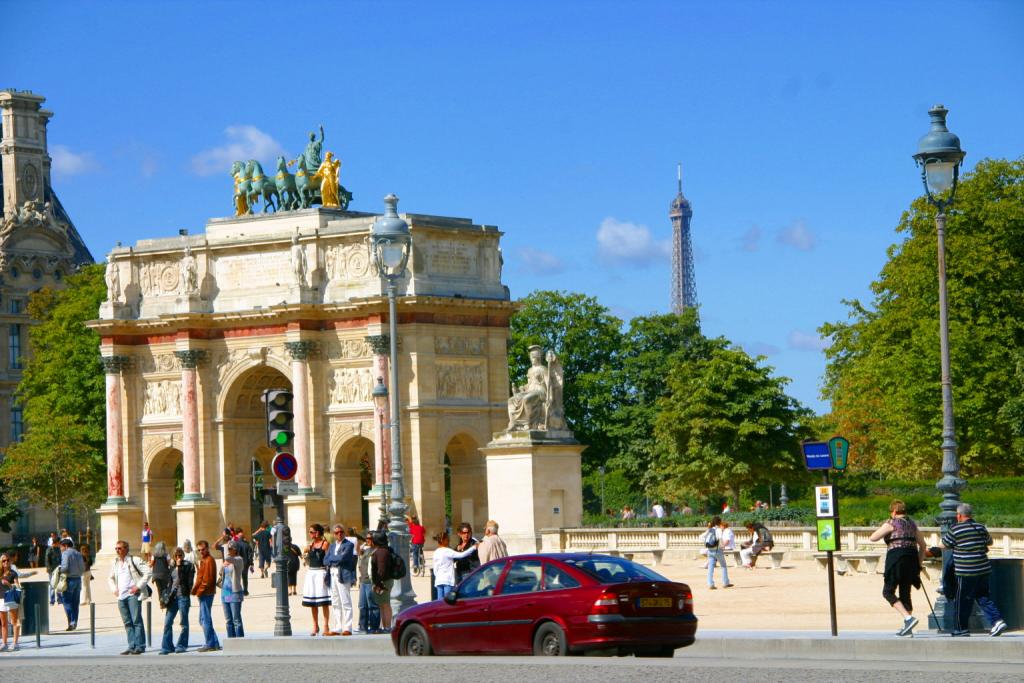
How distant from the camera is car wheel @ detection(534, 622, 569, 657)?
26.9m

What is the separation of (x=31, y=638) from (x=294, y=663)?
1327 cm

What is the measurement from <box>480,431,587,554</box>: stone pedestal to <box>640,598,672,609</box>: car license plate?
26957 mm

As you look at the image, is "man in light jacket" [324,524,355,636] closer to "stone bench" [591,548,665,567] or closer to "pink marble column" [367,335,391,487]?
"stone bench" [591,548,665,567]

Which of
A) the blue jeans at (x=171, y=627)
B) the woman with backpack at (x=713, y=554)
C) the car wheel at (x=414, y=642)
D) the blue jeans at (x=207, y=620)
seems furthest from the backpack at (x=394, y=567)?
the woman with backpack at (x=713, y=554)

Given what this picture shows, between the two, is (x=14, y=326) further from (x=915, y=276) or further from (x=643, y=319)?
(x=915, y=276)

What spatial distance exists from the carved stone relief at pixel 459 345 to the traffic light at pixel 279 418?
143 ft

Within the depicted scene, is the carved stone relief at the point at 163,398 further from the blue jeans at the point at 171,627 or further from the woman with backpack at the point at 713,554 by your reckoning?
the blue jeans at the point at 171,627

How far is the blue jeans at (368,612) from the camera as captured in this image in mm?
33938

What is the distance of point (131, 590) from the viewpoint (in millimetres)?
33406

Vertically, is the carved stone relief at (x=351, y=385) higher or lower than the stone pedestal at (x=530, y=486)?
higher

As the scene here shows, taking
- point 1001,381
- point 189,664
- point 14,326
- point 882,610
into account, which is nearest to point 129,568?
point 189,664

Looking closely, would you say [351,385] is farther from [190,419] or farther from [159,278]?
[159,278]

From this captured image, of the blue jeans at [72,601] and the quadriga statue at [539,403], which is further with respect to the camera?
the quadriga statue at [539,403]

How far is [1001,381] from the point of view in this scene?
66375 mm
